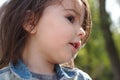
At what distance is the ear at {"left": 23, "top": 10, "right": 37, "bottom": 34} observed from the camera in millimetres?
2910

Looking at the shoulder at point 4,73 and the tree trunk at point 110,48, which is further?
the tree trunk at point 110,48

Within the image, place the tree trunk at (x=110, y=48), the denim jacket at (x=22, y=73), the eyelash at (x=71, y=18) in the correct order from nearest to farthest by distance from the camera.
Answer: the denim jacket at (x=22, y=73), the eyelash at (x=71, y=18), the tree trunk at (x=110, y=48)

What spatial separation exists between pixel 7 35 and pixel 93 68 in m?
17.2

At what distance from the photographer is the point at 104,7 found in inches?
376

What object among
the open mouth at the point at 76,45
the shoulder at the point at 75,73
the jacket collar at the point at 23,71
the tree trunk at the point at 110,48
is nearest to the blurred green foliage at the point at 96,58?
the tree trunk at the point at 110,48

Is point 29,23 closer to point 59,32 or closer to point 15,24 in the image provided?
point 15,24

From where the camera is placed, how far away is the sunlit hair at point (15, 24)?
2.92 m

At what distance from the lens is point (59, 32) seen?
9.41ft

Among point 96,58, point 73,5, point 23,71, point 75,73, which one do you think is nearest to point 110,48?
point 75,73

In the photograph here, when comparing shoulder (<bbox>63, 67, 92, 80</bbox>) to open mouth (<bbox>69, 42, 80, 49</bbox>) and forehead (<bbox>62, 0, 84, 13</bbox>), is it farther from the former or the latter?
forehead (<bbox>62, 0, 84, 13</bbox>)

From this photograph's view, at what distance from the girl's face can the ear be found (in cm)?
2

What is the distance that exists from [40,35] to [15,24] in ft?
0.55

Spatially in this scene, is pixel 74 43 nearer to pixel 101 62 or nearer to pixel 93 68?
pixel 93 68

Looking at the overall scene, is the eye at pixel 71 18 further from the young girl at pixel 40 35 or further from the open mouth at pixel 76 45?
the open mouth at pixel 76 45
